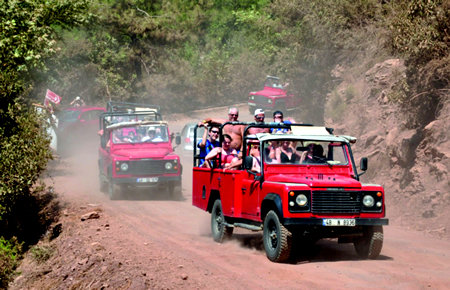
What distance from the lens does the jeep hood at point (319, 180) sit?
31.0 feet

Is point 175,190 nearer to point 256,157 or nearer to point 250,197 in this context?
point 256,157

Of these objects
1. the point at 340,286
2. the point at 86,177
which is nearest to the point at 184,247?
the point at 340,286

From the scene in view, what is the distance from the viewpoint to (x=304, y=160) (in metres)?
10.6

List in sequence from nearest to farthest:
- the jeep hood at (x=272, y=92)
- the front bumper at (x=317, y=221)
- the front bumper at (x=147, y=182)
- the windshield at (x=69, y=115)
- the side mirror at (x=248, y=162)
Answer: the front bumper at (x=317, y=221) → the side mirror at (x=248, y=162) → the front bumper at (x=147, y=182) → the windshield at (x=69, y=115) → the jeep hood at (x=272, y=92)

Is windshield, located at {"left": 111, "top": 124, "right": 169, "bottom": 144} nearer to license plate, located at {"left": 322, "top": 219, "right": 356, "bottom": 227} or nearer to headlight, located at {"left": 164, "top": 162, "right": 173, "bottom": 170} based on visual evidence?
headlight, located at {"left": 164, "top": 162, "right": 173, "bottom": 170}

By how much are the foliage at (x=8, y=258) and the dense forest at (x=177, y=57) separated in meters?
0.05

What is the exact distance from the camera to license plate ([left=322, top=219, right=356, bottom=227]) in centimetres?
936

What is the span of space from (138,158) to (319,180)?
966 cm

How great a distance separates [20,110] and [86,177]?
684 cm

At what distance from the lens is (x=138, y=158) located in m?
18.6

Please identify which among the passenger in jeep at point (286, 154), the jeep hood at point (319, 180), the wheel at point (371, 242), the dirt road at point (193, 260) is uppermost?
the passenger in jeep at point (286, 154)

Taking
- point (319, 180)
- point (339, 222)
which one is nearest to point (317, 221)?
point (339, 222)

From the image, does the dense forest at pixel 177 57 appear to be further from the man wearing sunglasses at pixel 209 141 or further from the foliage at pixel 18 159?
the man wearing sunglasses at pixel 209 141

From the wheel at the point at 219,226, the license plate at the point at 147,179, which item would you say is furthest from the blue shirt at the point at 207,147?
the license plate at the point at 147,179
